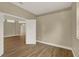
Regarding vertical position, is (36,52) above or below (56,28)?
below

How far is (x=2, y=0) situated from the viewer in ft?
13.4

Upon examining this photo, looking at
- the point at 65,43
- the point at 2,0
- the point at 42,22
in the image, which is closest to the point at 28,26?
the point at 42,22

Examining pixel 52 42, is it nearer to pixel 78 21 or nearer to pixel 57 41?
pixel 57 41

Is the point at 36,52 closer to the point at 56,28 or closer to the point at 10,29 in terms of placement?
the point at 56,28

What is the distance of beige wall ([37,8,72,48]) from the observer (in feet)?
21.7

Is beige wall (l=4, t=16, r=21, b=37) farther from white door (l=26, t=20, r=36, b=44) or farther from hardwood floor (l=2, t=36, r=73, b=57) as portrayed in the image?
hardwood floor (l=2, t=36, r=73, b=57)

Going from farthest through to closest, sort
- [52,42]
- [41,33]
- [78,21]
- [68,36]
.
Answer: [41,33] < [52,42] < [68,36] < [78,21]

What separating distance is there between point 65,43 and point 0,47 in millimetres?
3869

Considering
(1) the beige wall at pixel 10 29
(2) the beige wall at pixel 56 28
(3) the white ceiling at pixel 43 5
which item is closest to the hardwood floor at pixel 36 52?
(2) the beige wall at pixel 56 28

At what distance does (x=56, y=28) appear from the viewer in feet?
24.8

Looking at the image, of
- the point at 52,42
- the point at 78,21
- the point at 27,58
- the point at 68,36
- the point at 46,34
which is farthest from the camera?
the point at 46,34

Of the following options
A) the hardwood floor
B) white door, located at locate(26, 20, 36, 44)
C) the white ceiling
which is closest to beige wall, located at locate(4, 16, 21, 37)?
white door, located at locate(26, 20, 36, 44)

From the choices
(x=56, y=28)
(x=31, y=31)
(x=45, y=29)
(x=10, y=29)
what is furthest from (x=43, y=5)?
(x=10, y=29)

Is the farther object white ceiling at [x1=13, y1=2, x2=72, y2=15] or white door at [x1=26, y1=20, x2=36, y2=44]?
white door at [x1=26, y1=20, x2=36, y2=44]
